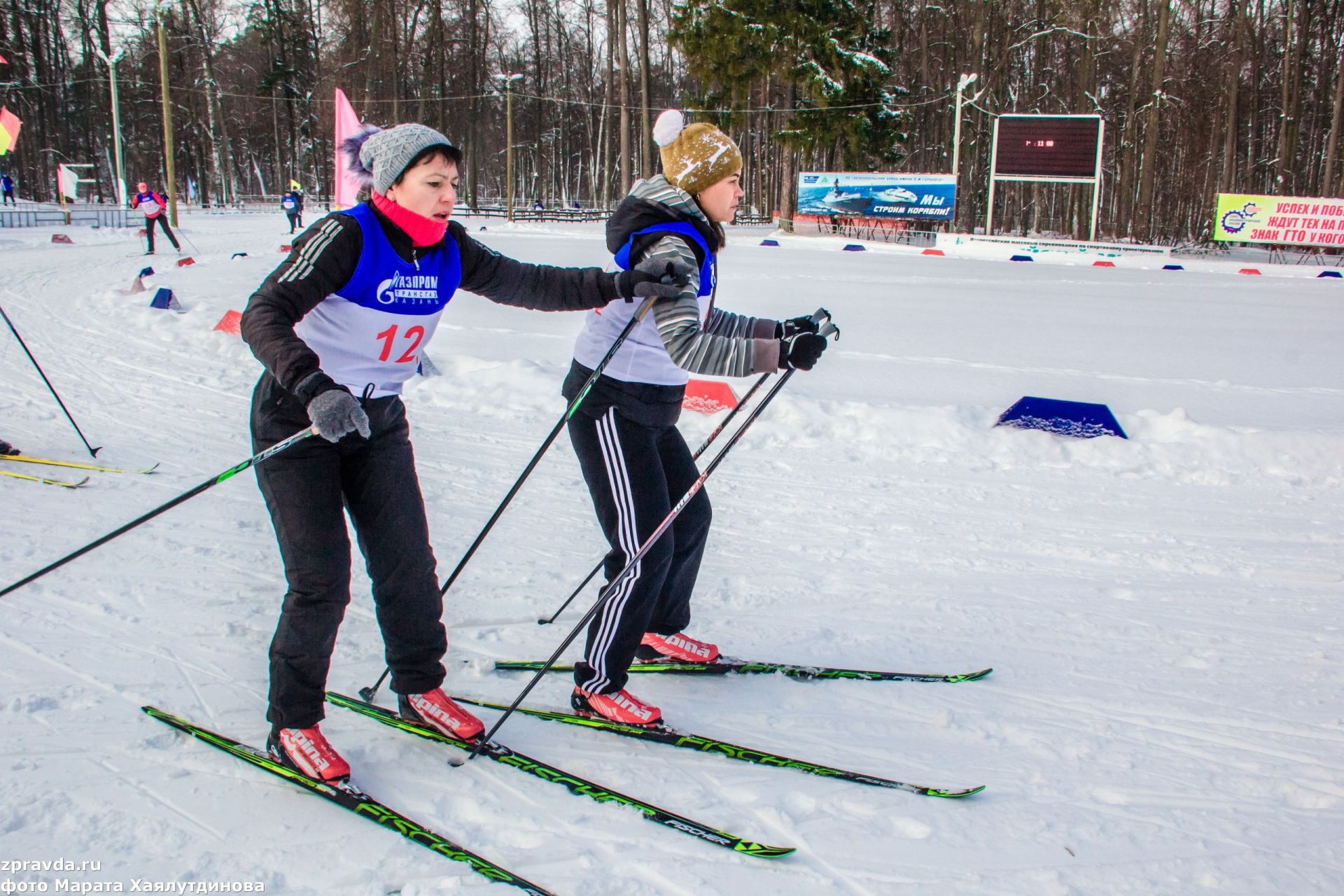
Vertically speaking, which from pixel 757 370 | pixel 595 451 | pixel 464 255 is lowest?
pixel 595 451

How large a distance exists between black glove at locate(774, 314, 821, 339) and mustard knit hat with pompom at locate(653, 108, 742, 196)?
0.46 meters

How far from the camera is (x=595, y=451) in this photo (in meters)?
2.70

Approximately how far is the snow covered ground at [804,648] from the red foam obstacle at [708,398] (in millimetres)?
200

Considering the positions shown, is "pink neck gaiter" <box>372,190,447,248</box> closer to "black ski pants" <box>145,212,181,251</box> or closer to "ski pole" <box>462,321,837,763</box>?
"ski pole" <box>462,321,837,763</box>

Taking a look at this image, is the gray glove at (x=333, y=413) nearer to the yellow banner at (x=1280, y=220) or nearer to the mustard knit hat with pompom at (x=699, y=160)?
the mustard knit hat with pompom at (x=699, y=160)

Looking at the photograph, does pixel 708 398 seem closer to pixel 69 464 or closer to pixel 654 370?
pixel 69 464

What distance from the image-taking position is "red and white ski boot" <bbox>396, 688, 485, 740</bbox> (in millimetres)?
2566

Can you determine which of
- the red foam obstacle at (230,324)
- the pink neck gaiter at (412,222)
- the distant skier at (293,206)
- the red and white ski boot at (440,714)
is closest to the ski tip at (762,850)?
the red and white ski boot at (440,714)

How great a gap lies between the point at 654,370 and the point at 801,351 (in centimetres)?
44

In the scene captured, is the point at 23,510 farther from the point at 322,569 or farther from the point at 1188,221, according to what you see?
the point at 1188,221

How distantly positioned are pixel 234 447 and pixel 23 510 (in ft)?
4.34

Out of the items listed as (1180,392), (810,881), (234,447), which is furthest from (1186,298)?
(810,881)

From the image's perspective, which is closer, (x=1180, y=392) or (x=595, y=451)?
(x=595, y=451)

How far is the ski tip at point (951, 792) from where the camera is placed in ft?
7.85
